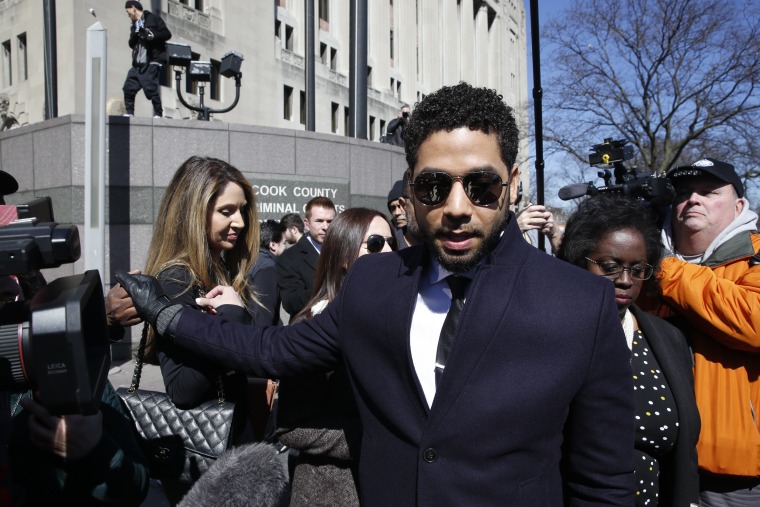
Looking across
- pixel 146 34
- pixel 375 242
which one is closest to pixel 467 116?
pixel 375 242

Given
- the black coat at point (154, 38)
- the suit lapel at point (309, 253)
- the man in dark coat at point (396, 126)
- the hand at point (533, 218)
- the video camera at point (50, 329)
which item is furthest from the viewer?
the man in dark coat at point (396, 126)

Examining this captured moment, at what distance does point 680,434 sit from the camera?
2027 mm

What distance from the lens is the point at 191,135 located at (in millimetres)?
7910

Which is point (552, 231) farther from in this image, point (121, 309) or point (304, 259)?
point (304, 259)

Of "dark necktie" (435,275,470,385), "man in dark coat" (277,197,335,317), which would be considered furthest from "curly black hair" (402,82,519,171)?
"man in dark coat" (277,197,335,317)

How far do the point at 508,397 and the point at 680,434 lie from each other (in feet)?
3.07

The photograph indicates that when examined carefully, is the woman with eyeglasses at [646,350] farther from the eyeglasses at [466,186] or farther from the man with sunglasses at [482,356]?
the eyeglasses at [466,186]

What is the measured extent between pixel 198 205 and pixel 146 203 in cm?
571

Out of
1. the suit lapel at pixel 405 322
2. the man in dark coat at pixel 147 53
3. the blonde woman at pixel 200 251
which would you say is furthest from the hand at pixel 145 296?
the man in dark coat at pixel 147 53

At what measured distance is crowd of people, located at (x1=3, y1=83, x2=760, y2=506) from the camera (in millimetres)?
1525

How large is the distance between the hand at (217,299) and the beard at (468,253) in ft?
3.29

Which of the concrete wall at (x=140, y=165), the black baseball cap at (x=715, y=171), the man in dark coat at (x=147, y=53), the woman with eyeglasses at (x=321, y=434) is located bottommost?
the woman with eyeglasses at (x=321, y=434)

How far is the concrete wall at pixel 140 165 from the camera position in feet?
24.7

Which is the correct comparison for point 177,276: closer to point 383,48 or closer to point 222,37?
point 222,37
